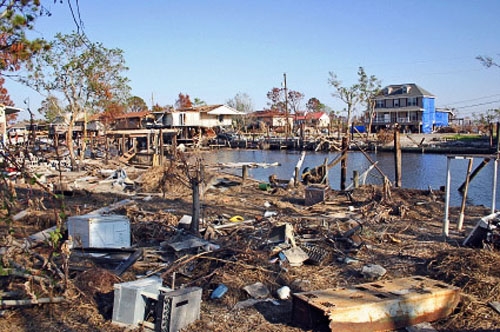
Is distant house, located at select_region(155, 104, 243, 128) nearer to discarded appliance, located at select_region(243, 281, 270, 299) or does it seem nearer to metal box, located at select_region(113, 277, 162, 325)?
discarded appliance, located at select_region(243, 281, 270, 299)

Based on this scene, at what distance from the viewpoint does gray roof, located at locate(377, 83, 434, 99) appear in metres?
64.2

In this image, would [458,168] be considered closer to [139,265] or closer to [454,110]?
[139,265]

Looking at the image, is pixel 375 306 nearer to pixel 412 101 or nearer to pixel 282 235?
pixel 282 235

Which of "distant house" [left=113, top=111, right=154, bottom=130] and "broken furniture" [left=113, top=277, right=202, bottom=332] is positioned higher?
"distant house" [left=113, top=111, right=154, bottom=130]

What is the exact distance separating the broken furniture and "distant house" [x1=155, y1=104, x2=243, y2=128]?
168ft

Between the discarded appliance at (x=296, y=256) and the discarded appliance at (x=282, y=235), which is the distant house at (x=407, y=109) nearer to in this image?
the discarded appliance at (x=282, y=235)

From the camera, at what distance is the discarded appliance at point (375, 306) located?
14.4ft

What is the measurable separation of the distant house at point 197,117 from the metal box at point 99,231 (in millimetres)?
48411

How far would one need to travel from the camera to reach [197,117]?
57.7 m

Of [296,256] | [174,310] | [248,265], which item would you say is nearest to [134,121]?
[296,256]

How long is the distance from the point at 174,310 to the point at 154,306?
0.35 meters

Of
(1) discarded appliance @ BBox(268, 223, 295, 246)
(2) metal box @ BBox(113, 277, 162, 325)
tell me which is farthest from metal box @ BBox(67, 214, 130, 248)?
(2) metal box @ BBox(113, 277, 162, 325)

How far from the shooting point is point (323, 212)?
11.4m

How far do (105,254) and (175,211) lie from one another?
4.51 metres
